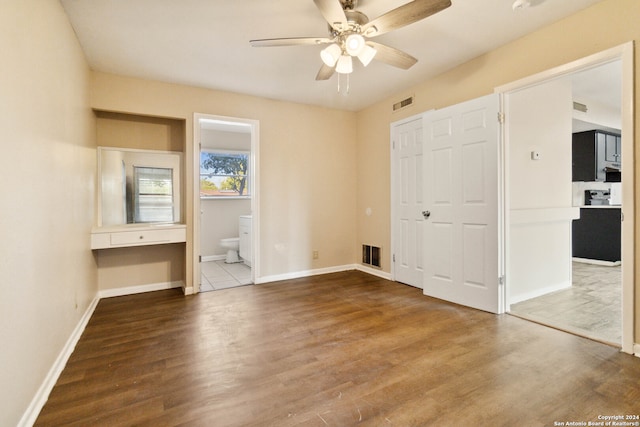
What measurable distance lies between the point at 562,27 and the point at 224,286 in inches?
173

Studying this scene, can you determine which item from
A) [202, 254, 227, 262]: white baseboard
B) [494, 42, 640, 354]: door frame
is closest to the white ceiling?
[494, 42, 640, 354]: door frame

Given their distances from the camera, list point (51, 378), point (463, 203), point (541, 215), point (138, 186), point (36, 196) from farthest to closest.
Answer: point (138, 186) < point (541, 215) < point (463, 203) < point (51, 378) < point (36, 196)

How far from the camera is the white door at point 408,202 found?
3.88 metres

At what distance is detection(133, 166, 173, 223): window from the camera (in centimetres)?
380

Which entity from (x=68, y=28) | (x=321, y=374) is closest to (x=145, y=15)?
(x=68, y=28)

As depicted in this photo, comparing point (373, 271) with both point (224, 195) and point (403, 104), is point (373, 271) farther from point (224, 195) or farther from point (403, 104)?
point (224, 195)

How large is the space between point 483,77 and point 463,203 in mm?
1284

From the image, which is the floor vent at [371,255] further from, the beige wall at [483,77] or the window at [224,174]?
→ the window at [224,174]

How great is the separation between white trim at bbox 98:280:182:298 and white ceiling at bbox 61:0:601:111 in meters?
2.53

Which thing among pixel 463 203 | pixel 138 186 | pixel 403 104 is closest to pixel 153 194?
pixel 138 186

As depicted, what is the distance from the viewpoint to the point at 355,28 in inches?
83.7

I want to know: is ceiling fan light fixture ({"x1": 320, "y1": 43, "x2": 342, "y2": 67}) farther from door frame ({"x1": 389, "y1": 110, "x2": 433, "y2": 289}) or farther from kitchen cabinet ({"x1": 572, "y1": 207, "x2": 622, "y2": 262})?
kitchen cabinet ({"x1": 572, "y1": 207, "x2": 622, "y2": 262})

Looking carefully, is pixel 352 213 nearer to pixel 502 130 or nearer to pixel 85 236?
pixel 502 130

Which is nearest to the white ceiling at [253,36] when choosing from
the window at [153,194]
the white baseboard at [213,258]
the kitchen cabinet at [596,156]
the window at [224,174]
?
the window at [153,194]
